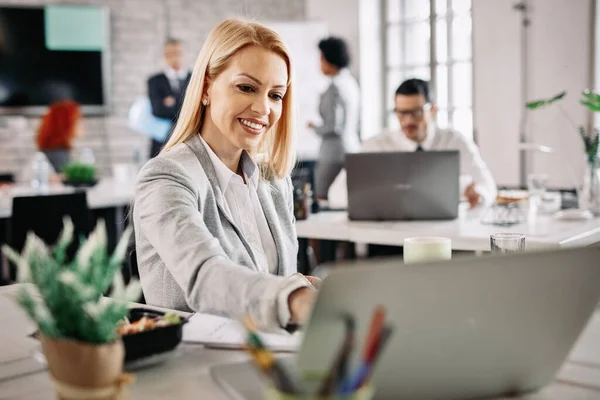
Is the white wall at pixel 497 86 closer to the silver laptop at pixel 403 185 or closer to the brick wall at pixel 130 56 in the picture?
the brick wall at pixel 130 56

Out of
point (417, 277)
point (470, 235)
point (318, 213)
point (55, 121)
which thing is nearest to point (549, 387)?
point (417, 277)

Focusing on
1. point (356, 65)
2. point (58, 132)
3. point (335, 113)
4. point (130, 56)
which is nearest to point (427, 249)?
point (335, 113)

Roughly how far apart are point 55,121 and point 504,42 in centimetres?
316

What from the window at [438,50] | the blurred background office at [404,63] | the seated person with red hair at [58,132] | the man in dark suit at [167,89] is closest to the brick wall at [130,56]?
the blurred background office at [404,63]

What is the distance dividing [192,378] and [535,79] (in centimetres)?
460

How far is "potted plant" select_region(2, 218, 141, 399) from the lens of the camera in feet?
2.64

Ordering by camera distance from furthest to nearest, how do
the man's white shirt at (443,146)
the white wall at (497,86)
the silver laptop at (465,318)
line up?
the white wall at (497,86)
the man's white shirt at (443,146)
the silver laptop at (465,318)

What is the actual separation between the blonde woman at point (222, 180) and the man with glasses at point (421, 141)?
1311 millimetres

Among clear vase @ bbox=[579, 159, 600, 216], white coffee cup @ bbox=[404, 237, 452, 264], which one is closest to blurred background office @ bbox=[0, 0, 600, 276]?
clear vase @ bbox=[579, 159, 600, 216]

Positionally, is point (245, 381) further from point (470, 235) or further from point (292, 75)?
point (470, 235)

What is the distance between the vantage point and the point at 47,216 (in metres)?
3.31

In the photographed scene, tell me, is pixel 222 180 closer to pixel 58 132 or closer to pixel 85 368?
pixel 85 368

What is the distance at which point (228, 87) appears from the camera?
164 cm

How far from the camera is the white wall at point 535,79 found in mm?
4883
